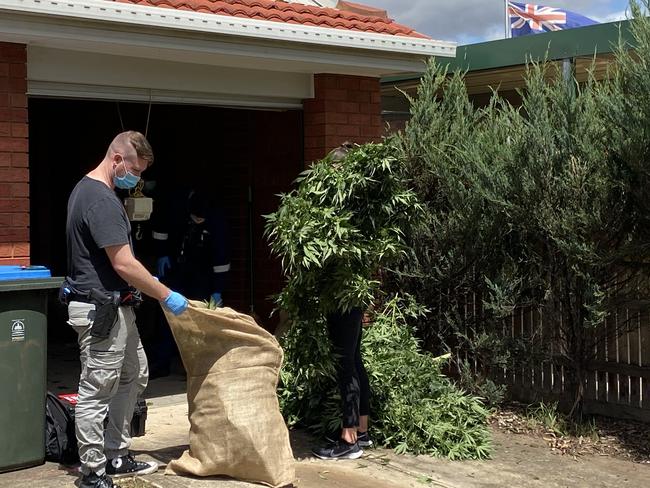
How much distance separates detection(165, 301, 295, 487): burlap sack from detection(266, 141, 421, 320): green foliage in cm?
58

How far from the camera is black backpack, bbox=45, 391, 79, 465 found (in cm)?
520

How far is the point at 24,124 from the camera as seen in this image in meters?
5.87

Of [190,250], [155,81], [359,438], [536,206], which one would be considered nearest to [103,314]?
[359,438]

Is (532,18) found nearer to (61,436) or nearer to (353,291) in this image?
(353,291)

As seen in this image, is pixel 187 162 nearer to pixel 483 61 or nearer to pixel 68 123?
pixel 68 123

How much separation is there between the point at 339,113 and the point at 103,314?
12.3 ft

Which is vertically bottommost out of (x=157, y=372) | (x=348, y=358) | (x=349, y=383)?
(x=157, y=372)

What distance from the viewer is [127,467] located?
5066 millimetres

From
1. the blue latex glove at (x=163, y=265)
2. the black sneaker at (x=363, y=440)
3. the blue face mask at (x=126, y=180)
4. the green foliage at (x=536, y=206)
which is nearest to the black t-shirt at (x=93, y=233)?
the blue face mask at (x=126, y=180)

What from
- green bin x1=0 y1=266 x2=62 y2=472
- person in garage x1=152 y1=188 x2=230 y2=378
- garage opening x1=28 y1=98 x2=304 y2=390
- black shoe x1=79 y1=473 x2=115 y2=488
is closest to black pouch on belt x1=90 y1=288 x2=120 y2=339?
green bin x1=0 y1=266 x2=62 y2=472

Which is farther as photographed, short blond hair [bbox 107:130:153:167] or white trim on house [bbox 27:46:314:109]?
white trim on house [bbox 27:46:314:109]

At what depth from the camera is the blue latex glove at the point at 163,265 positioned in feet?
26.8

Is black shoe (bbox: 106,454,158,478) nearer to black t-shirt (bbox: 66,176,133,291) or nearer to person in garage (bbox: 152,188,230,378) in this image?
black t-shirt (bbox: 66,176,133,291)

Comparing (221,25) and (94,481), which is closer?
(94,481)
